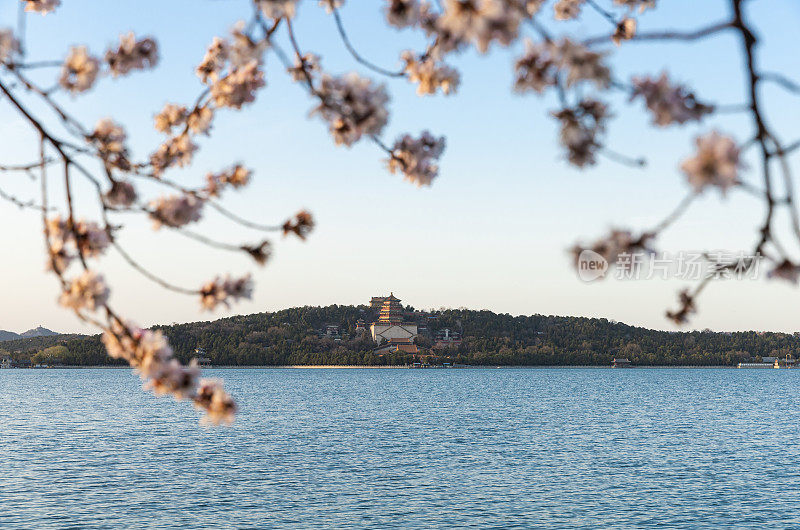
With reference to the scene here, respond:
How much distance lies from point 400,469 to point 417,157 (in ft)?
150

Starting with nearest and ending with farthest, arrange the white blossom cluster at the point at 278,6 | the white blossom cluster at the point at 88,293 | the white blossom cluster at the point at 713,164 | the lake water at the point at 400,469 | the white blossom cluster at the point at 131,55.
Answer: the white blossom cluster at the point at 713,164, the white blossom cluster at the point at 278,6, the white blossom cluster at the point at 88,293, the white blossom cluster at the point at 131,55, the lake water at the point at 400,469

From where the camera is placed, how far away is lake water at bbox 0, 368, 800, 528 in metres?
35.5

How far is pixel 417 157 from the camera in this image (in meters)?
4.73

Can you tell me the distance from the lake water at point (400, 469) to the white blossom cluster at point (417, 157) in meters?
31.2

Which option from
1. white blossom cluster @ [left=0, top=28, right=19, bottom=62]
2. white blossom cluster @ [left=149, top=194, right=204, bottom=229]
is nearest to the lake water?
white blossom cluster @ [left=149, top=194, right=204, bottom=229]

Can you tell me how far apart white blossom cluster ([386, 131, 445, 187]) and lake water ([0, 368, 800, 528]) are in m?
31.2

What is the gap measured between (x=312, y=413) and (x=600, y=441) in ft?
134

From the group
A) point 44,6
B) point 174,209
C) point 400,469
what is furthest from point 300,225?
point 400,469

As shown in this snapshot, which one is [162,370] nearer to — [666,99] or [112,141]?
[112,141]

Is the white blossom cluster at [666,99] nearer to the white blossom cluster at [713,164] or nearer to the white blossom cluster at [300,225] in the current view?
the white blossom cluster at [713,164]

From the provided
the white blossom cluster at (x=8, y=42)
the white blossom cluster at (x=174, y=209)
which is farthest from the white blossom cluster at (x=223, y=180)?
the white blossom cluster at (x=8, y=42)

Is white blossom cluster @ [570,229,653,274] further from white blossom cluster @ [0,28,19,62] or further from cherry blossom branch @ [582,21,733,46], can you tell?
white blossom cluster @ [0,28,19,62]

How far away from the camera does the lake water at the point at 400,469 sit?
116 feet

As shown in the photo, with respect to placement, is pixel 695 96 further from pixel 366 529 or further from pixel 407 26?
pixel 366 529
